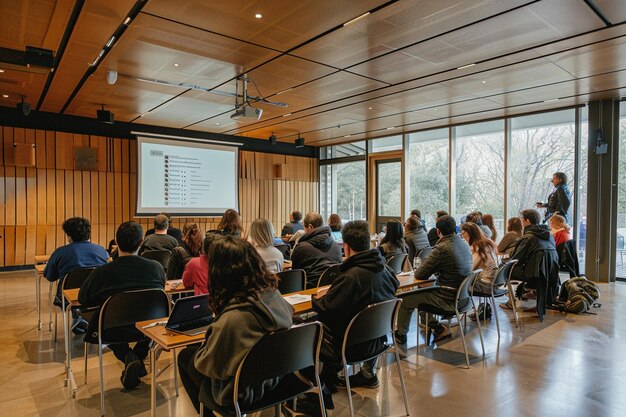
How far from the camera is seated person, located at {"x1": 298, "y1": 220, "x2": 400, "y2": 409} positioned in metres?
2.61

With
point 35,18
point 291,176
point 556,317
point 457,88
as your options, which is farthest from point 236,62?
point 291,176

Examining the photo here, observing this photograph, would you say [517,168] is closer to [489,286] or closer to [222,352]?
[489,286]

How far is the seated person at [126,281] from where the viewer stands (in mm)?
2959

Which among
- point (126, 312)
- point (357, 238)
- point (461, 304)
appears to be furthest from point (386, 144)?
point (126, 312)

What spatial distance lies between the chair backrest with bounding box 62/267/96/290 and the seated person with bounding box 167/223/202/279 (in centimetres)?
82

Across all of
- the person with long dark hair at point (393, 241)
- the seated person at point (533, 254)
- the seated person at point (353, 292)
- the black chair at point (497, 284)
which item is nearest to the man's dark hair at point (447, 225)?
the black chair at point (497, 284)

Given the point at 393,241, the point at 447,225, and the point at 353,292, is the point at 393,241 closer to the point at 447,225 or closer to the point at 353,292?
the point at 447,225

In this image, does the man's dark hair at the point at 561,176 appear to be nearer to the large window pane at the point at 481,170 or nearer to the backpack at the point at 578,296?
the backpack at the point at 578,296

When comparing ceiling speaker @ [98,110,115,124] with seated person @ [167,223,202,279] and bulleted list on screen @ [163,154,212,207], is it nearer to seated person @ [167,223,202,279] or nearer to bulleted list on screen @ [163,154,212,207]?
bulleted list on screen @ [163,154,212,207]

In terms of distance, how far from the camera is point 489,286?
448 cm

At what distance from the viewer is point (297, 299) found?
3.14 m

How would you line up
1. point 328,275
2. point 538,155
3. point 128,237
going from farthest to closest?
point 538,155
point 328,275
point 128,237

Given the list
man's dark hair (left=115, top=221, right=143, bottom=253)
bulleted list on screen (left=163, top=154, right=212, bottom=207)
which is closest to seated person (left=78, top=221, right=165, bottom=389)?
man's dark hair (left=115, top=221, right=143, bottom=253)

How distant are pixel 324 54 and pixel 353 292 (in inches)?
145
